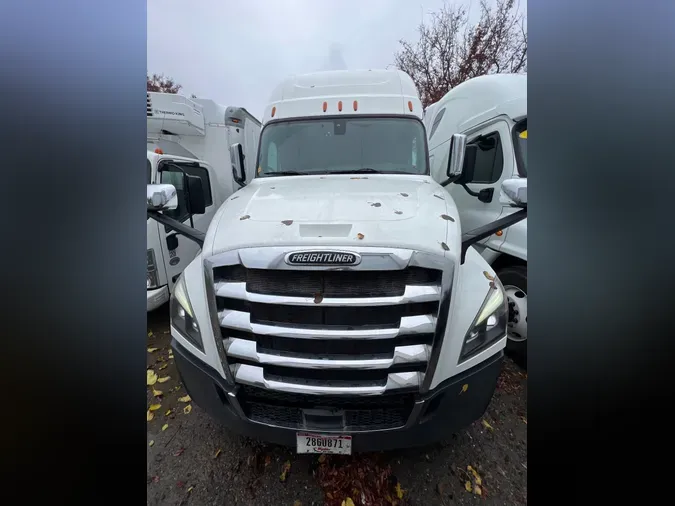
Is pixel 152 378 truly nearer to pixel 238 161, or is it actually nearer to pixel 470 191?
pixel 238 161

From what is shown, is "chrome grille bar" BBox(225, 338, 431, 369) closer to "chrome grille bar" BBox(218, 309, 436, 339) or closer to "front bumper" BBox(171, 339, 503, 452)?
"chrome grille bar" BBox(218, 309, 436, 339)

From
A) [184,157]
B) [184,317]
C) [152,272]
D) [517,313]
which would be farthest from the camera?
[184,157]

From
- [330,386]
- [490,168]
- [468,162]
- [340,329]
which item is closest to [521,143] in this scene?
[490,168]

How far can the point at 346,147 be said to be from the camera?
10.7ft

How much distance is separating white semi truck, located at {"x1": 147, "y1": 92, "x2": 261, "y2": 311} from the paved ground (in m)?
2.35

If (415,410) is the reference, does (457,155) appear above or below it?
above

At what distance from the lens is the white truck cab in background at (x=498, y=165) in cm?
338

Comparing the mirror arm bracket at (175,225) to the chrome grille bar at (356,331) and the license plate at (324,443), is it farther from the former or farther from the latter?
the license plate at (324,443)

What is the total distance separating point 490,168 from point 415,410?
12.7ft

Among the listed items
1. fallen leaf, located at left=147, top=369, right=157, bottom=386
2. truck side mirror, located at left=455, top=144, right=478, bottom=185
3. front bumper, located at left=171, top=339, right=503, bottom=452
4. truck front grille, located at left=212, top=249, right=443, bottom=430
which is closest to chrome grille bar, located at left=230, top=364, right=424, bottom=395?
truck front grille, located at left=212, top=249, right=443, bottom=430

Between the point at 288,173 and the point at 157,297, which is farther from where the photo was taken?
the point at 157,297

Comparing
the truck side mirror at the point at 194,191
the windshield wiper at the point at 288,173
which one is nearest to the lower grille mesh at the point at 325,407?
the windshield wiper at the point at 288,173
